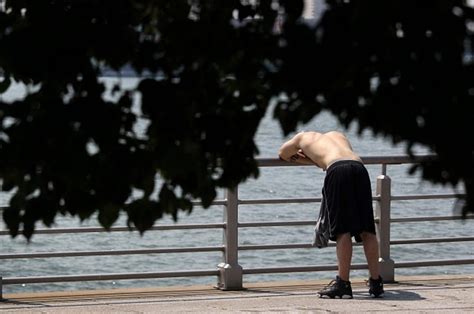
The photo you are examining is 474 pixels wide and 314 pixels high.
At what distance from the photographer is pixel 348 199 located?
9.16 m

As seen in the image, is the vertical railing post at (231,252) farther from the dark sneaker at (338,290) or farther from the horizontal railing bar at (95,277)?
the dark sneaker at (338,290)

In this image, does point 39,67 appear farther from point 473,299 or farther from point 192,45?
point 473,299

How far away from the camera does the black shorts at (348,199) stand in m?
9.14

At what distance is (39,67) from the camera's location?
369 cm

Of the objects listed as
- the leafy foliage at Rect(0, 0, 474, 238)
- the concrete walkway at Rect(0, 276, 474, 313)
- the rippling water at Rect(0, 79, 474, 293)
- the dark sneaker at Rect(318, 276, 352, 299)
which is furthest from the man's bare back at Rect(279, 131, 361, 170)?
the leafy foliage at Rect(0, 0, 474, 238)

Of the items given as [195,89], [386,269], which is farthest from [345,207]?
[195,89]

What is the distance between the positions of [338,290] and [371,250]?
35cm

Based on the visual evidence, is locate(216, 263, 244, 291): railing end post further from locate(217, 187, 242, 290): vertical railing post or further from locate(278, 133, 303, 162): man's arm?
locate(278, 133, 303, 162): man's arm

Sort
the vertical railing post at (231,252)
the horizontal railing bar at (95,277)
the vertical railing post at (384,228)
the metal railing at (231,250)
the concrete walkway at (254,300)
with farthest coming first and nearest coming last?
1. the vertical railing post at (384,228)
2. the vertical railing post at (231,252)
3. the metal railing at (231,250)
4. the horizontal railing bar at (95,277)
5. the concrete walkway at (254,300)

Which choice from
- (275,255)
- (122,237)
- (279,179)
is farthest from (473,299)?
(279,179)

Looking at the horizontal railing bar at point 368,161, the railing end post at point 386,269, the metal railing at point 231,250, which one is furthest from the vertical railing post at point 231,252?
the railing end post at point 386,269

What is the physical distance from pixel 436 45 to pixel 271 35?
0.54 metres

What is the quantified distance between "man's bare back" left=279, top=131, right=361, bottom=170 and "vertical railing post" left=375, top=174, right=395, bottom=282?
0.59 metres

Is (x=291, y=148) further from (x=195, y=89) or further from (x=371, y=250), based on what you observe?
(x=195, y=89)
